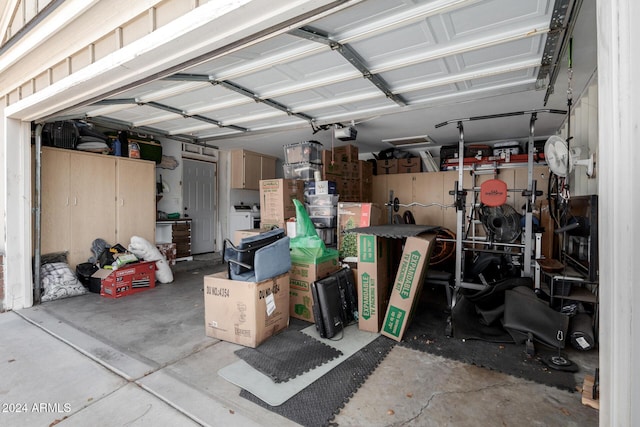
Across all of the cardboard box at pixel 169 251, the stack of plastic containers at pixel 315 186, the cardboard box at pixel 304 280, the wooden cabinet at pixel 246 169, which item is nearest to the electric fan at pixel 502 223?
the stack of plastic containers at pixel 315 186

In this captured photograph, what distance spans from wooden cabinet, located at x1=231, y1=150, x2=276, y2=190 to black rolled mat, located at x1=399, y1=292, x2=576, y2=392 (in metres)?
4.78

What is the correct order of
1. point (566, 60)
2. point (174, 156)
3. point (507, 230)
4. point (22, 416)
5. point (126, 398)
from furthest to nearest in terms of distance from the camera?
point (174, 156), point (507, 230), point (566, 60), point (126, 398), point (22, 416)

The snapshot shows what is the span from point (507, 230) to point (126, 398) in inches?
167

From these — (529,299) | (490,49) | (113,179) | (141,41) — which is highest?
(490,49)

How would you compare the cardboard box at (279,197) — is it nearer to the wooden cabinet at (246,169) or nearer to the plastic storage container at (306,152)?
the plastic storage container at (306,152)

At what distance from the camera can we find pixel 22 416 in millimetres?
1686

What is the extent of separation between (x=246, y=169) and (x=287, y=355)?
5029 millimetres

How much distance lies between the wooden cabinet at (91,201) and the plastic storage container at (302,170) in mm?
2356

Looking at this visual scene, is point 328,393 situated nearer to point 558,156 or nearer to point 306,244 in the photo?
point 306,244

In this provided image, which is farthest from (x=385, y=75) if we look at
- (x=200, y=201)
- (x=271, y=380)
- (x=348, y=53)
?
(x=200, y=201)

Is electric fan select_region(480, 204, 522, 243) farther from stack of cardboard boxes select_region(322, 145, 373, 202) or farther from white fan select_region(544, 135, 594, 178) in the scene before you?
stack of cardboard boxes select_region(322, 145, 373, 202)

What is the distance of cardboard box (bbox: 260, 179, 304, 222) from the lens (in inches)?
178

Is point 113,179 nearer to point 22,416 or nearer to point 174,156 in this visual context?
point 174,156

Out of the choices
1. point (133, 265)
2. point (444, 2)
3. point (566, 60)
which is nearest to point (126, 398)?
point (133, 265)
